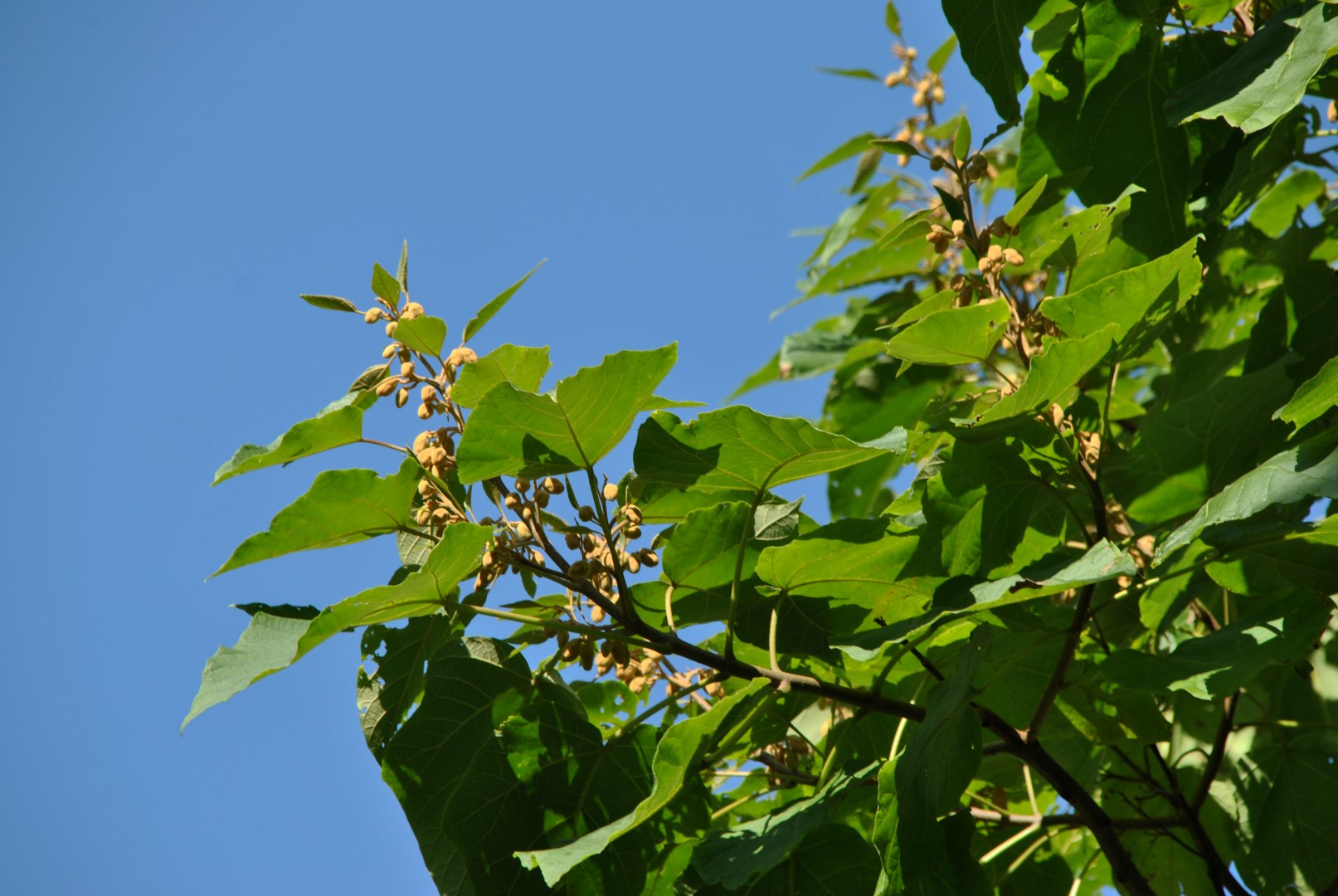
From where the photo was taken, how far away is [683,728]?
145 cm

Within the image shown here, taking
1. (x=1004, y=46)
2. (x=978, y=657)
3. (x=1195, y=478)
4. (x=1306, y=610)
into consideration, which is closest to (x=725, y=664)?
(x=978, y=657)

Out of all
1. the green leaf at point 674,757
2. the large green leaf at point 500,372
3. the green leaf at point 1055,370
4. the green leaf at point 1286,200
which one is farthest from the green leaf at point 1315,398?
the green leaf at point 1286,200

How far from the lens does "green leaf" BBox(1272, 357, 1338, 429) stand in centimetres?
148

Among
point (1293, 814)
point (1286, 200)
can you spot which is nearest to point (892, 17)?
point (1286, 200)

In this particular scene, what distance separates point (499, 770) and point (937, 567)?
27.4 inches

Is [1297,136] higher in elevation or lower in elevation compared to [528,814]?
higher

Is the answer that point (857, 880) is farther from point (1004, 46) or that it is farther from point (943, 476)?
point (1004, 46)

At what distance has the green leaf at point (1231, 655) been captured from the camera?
1.50 meters

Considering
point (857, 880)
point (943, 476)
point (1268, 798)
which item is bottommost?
point (1268, 798)

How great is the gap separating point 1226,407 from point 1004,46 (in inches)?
28.0

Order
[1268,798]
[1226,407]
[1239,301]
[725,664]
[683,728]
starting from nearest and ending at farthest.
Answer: [683,728], [725,664], [1226,407], [1268,798], [1239,301]

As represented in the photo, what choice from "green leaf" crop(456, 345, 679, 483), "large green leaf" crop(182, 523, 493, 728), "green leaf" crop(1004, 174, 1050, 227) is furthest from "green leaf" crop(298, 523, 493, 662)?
"green leaf" crop(1004, 174, 1050, 227)

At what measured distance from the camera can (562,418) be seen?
4.96 ft

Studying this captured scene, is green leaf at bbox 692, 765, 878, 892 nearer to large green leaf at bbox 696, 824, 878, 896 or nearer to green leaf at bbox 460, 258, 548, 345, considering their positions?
large green leaf at bbox 696, 824, 878, 896
